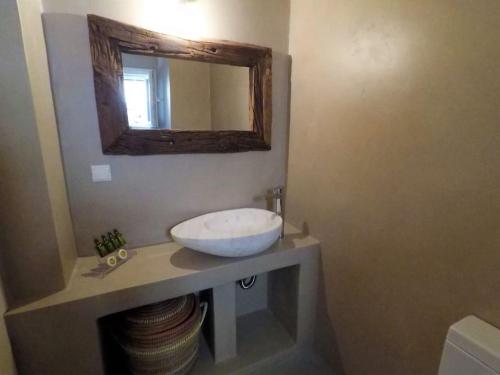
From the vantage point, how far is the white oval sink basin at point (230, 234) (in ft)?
3.68

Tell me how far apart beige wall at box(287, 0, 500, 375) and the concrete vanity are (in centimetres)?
21

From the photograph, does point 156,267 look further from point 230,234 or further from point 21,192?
point 21,192

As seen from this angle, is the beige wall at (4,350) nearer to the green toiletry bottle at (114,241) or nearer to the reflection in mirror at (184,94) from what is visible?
the green toiletry bottle at (114,241)

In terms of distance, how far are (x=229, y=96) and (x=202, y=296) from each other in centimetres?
121

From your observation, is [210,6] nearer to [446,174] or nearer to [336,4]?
[336,4]

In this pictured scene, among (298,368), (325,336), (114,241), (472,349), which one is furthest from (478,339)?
(114,241)

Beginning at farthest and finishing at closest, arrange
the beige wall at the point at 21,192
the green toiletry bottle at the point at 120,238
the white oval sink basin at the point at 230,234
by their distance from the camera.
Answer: the green toiletry bottle at the point at 120,238 → the white oval sink basin at the point at 230,234 → the beige wall at the point at 21,192

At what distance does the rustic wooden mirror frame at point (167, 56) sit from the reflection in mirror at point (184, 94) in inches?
1.3

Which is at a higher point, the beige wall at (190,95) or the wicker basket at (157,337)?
the beige wall at (190,95)

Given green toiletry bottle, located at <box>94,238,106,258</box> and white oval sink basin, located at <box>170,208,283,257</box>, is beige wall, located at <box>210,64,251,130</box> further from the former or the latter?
green toiletry bottle, located at <box>94,238,106,258</box>

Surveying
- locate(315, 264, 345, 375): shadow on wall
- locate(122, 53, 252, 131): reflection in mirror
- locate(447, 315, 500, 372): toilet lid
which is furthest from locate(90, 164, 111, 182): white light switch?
locate(447, 315, 500, 372): toilet lid

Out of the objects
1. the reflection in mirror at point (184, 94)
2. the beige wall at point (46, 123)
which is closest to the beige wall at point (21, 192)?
the beige wall at point (46, 123)

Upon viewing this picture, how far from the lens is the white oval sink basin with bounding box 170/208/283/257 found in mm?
1121

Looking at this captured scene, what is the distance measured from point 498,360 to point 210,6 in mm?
1793
